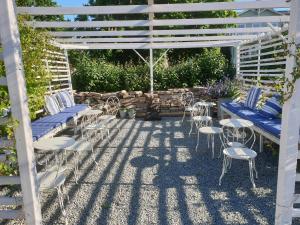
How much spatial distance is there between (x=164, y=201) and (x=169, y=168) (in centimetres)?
107

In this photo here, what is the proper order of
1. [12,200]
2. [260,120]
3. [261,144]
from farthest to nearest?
[261,144] → [260,120] → [12,200]

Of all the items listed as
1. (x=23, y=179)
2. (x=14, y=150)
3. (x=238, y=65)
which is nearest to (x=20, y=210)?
(x=23, y=179)

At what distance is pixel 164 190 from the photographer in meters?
3.41

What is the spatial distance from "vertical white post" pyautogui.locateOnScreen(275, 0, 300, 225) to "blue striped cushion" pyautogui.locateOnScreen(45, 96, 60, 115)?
17.4ft

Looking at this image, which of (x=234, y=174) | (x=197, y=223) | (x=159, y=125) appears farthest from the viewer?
(x=159, y=125)

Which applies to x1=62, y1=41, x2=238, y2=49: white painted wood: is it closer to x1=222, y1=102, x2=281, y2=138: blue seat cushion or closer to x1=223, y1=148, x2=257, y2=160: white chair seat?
x1=222, y1=102, x2=281, y2=138: blue seat cushion

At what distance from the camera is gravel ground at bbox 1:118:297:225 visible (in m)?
2.81

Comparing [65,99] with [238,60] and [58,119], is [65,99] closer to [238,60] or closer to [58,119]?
[58,119]

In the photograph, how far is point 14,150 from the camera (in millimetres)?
2164

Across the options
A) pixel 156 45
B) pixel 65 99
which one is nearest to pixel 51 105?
pixel 65 99

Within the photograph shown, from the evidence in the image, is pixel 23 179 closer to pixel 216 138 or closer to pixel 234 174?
pixel 234 174

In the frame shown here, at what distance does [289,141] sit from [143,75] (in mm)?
7757

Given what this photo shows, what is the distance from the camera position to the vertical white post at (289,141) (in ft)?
6.15

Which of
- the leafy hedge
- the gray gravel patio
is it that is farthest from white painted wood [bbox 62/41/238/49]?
the gray gravel patio
